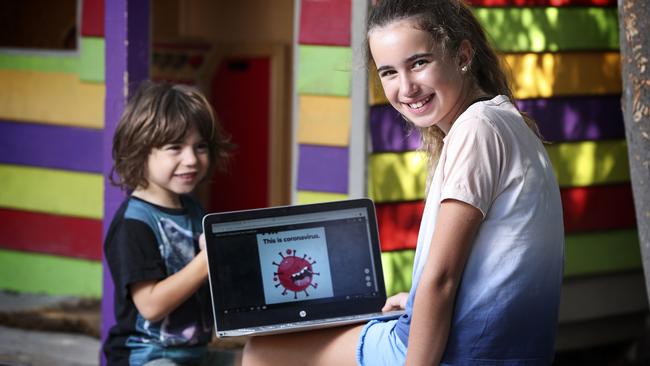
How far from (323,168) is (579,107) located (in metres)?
1.82

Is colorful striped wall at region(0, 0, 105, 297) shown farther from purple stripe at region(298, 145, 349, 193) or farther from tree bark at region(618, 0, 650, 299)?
tree bark at region(618, 0, 650, 299)

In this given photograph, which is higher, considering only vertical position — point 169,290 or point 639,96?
point 639,96

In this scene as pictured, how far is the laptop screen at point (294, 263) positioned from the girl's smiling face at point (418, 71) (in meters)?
0.48

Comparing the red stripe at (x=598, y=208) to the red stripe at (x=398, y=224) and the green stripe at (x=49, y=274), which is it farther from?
the green stripe at (x=49, y=274)

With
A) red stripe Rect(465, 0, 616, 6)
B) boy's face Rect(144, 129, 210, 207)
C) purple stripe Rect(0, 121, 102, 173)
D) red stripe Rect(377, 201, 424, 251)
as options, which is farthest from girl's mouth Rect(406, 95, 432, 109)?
purple stripe Rect(0, 121, 102, 173)

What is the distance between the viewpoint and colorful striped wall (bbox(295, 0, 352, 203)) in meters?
5.13

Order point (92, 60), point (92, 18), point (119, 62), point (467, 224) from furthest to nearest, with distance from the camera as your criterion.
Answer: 1. point (92, 60)
2. point (92, 18)
3. point (119, 62)
4. point (467, 224)

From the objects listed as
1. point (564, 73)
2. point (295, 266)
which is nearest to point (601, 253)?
point (564, 73)

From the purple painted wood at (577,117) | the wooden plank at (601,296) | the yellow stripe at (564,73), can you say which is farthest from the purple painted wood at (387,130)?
the wooden plank at (601,296)

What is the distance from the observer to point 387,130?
5203mm

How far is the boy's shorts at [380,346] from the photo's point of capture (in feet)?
9.80

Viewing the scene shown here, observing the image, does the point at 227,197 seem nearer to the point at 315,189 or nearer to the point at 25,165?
the point at 25,165

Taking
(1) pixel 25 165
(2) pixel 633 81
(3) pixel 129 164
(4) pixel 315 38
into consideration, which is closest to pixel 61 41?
(1) pixel 25 165

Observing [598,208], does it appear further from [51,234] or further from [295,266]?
[295,266]
